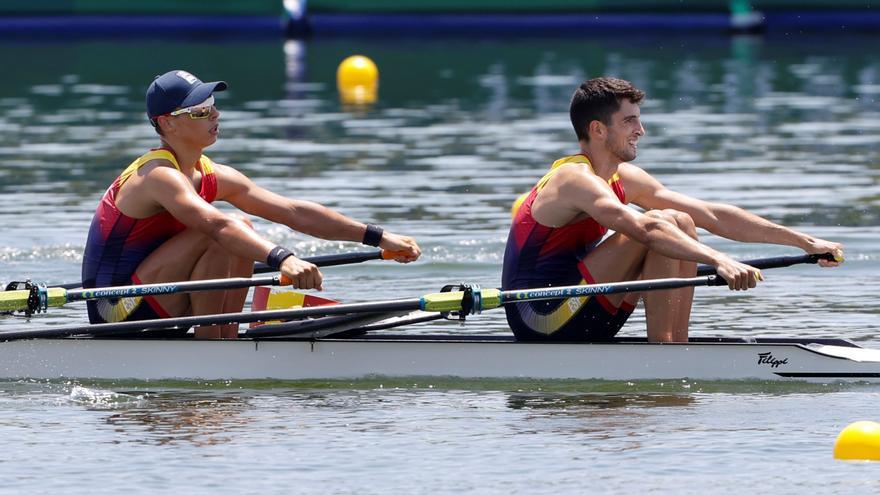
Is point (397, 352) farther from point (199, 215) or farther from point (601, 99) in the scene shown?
point (601, 99)

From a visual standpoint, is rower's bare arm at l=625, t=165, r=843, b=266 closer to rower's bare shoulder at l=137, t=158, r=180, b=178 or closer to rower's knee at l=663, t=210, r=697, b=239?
rower's knee at l=663, t=210, r=697, b=239

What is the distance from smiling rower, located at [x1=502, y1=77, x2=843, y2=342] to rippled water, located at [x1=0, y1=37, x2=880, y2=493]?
398mm

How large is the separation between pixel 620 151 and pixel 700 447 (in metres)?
1.87

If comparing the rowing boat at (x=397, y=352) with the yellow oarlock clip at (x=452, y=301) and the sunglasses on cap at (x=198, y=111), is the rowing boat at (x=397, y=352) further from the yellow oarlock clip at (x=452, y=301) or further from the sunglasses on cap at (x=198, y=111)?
the sunglasses on cap at (x=198, y=111)

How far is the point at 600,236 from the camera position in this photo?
9883 millimetres

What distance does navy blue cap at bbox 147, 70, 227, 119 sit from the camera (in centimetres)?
982

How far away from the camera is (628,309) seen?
383 inches

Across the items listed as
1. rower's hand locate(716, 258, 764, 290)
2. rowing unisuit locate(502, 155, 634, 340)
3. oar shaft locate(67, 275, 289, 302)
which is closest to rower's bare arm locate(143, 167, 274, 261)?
oar shaft locate(67, 275, 289, 302)

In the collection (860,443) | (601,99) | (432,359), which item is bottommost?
(860,443)

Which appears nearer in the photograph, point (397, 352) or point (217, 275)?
point (397, 352)

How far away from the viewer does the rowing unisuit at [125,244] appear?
988cm

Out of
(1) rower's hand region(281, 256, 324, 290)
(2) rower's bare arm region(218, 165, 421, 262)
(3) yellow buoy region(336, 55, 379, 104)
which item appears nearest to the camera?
(1) rower's hand region(281, 256, 324, 290)

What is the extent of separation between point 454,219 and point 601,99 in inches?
242

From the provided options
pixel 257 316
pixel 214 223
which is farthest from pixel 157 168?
pixel 257 316
